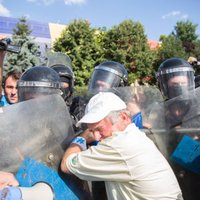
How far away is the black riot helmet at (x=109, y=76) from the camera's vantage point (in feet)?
11.8

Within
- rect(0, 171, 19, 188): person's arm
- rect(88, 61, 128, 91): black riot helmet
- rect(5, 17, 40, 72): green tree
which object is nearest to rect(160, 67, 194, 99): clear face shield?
rect(88, 61, 128, 91): black riot helmet

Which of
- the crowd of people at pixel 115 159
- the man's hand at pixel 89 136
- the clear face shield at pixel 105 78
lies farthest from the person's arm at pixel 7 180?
the clear face shield at pixel 105 78

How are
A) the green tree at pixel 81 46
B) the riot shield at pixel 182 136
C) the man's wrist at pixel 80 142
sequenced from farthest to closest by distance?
the green tree at pixel 81 46 → the riot shield at pixel 182 136 → the man's wrist at pixel 80 142

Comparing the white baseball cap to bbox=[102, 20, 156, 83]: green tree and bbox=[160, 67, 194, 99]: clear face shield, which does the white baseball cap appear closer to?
bbox=[160, 67, 194, 99]: clear face shield

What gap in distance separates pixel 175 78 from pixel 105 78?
72cm

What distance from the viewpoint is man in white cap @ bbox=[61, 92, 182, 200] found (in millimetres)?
1877

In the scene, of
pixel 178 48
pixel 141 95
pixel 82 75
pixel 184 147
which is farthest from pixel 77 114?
pixel 178 48

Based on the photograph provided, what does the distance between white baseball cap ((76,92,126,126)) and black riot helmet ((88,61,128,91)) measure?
150 cm

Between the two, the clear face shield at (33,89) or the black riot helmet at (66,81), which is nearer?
the clear face shield at (33,89)

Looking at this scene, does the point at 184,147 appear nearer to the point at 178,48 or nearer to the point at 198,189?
the point at 198,189

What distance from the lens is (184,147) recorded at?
2.33m

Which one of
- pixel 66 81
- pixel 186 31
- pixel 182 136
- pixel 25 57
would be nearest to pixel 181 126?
pixel 182 136

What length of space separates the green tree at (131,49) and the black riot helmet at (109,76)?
2622 centimetres

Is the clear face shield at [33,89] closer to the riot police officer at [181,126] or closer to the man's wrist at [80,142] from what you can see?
the man's wrist at [80,142]
